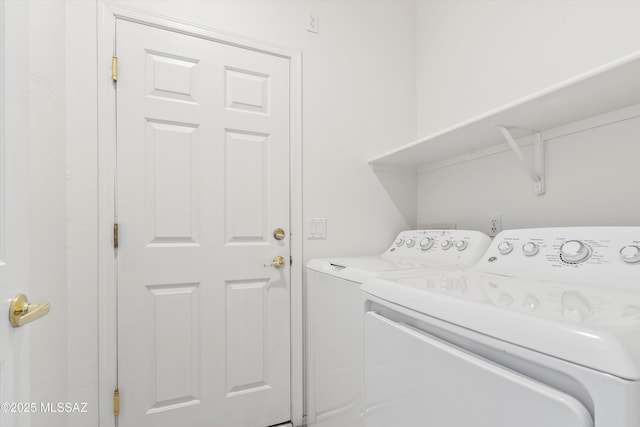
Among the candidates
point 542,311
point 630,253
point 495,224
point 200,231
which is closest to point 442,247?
point 495,224

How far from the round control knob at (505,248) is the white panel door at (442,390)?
0.60 m

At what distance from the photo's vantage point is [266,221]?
1.64 m

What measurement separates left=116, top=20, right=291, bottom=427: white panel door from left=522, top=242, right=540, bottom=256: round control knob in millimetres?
1075

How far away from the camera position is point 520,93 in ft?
4.72

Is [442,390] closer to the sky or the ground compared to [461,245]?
closer to the ground

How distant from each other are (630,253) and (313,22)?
177 cm

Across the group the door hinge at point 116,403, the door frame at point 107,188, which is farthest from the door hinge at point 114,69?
the door hinge at point 116,403

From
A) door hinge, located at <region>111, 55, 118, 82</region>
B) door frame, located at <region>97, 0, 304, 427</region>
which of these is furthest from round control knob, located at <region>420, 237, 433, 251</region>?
door hinge, located at <region>111, 55, 118, 82</region>

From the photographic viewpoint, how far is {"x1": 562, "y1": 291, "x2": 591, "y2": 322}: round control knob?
0.54 metres

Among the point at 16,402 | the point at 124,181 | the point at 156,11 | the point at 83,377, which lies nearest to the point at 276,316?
the point at 83,377

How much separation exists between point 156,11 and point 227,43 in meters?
A: 0.33

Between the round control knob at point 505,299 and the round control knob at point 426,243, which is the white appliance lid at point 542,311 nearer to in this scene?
A: the round control knob at point 505,299

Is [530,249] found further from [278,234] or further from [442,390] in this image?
[278,234]

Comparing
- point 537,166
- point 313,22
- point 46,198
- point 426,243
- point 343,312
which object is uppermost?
point 313,22
